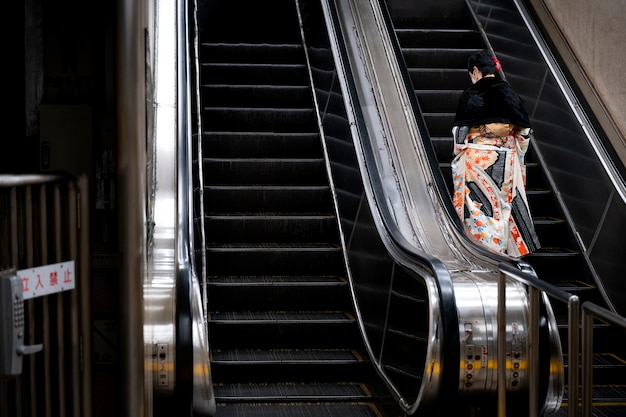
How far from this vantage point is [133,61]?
2.68 m

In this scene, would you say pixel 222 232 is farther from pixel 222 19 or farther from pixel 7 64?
pixel 222 19

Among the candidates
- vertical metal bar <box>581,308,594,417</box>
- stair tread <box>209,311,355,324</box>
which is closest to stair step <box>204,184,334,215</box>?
stair tread <box>209,311,355,324</box>

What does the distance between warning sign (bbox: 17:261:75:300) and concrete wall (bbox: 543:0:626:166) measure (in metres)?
4.23

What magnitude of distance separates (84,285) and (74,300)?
0.17 feet

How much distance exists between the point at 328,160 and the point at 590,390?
390 cm

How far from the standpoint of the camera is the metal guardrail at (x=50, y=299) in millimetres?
2418

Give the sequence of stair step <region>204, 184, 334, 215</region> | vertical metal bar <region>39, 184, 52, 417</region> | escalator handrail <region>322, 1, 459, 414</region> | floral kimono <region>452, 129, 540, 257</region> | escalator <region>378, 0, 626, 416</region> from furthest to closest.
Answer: stair step <region>204, 184, 334, 215</region> → floral kimono <region>452, 129, 540, 257</region> → escalator <region>378, 0, 626, 416</region> → escalator handrail <region>322, 1, 459, 414</region> → vertical metal bar <region>39, 184, 52, 417</region>

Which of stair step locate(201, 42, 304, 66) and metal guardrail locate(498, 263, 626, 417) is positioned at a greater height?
stair step locate(201, 42, 304, 66)

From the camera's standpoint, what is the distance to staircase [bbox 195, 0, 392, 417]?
195 inches

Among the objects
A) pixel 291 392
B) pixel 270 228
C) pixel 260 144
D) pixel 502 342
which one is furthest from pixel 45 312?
pixel 260 144

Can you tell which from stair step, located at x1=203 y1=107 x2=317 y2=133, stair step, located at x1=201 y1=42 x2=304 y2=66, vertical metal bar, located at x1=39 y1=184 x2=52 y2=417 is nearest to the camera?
vertical metal bar, located at x1=39 y1=184 x2=52 y2=417

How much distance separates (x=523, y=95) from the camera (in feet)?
23.1

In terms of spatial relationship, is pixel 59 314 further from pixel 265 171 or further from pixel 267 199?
pixel 265 171

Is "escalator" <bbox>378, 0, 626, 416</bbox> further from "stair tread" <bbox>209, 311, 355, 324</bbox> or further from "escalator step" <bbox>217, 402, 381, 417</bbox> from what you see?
"stair tread" <bbox>209, 311, 355, 324</bbox>
